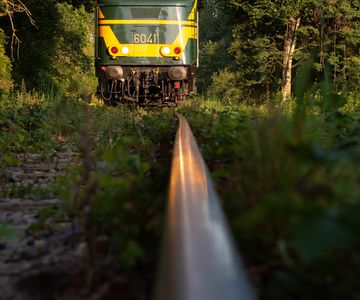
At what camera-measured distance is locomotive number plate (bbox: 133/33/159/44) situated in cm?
1306

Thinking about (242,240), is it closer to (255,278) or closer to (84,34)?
(255,278)

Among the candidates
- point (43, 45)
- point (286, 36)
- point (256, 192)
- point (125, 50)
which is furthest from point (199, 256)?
point (286, 36)

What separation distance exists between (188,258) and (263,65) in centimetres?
2422

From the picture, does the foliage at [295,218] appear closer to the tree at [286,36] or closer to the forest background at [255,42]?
the forest background at [255,42]

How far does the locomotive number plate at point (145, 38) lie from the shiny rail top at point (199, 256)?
460 inches

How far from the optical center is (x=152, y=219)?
1759 millimetres

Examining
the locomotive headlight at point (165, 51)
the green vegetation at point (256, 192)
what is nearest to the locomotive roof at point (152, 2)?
the locomotive headlight at point (165, 51)

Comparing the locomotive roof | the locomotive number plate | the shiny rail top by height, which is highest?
the locomotive roof

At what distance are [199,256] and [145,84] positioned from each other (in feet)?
40.6

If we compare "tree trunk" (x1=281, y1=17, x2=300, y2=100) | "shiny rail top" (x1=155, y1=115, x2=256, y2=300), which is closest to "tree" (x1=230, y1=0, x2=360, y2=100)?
"tree trunk" (x1=281, y1=17, x2=300, y2=100)

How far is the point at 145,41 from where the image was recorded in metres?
13.1

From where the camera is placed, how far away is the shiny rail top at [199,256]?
0.95 m

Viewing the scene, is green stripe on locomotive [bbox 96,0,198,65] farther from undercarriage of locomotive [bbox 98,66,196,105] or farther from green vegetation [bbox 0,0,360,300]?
green vegetation [bbox 0,0,360,300]

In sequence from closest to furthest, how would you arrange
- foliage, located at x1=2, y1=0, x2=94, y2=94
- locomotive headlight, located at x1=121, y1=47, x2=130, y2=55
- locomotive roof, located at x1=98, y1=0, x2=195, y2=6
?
locomotive roof, located at x1=98, y1=0, x2=195, y2=6 → locomotive headlight, located at x1=121, y1=47, x2=130, y2=55 → foliage, located at x1=2, y1=0, x2=94, y2=94
